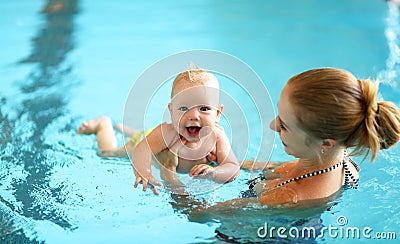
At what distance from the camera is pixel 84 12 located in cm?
459

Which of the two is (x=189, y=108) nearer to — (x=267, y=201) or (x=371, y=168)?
(x=267, y=201)

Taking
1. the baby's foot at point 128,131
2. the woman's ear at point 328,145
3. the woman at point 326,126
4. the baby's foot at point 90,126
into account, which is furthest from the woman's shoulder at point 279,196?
the baby's foot at point 90,126

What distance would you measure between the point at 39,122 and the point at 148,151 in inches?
40.0

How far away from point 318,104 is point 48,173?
1.25 meters

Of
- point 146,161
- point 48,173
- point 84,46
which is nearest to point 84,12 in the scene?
point 84,46

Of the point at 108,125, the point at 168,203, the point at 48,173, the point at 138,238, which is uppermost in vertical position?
the point at 108,125

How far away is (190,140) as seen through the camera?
78.3 inches

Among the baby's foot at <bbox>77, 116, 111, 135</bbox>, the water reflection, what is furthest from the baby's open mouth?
the baby's foot at <bbox>77, 116, 111, 135</bbox>

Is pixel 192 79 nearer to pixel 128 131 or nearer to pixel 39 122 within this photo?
pixel 128 131

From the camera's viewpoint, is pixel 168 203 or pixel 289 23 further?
pixel 289 23

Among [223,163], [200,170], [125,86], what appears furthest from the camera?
[125,86]

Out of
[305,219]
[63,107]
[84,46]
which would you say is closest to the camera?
[305,219]

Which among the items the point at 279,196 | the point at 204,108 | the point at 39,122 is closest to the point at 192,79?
the point at 204,108

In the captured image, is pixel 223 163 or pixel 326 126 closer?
pixel 326 126
